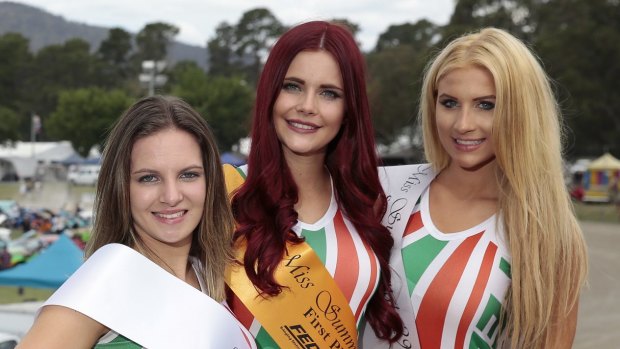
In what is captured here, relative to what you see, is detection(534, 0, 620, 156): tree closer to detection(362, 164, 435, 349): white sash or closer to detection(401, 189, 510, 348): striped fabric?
detection(362, 164, 435, 349): white sash

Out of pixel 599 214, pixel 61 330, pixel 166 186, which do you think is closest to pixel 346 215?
pixel 166 186

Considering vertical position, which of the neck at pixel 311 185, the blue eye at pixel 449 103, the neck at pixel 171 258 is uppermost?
the blue eye at pixel 449 103

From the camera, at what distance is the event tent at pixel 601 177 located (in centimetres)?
3027

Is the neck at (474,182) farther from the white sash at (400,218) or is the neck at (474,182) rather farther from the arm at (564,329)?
the arm at (564,329)

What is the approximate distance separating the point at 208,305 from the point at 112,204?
392 mm

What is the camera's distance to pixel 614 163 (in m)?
31.0

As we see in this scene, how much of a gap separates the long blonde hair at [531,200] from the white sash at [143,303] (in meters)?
0.93

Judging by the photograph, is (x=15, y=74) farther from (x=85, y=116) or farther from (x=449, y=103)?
(x=449, y=103)

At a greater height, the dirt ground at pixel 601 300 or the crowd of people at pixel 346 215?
the crowd of people at pixel 346 215

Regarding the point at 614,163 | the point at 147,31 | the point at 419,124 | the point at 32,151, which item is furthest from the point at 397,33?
the point at 419,124

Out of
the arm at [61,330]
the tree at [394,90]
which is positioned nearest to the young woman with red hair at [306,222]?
the arm at [61,330]

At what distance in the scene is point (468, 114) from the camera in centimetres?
246

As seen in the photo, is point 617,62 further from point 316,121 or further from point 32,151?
point 32,151

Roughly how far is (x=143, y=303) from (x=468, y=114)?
1.21 m
